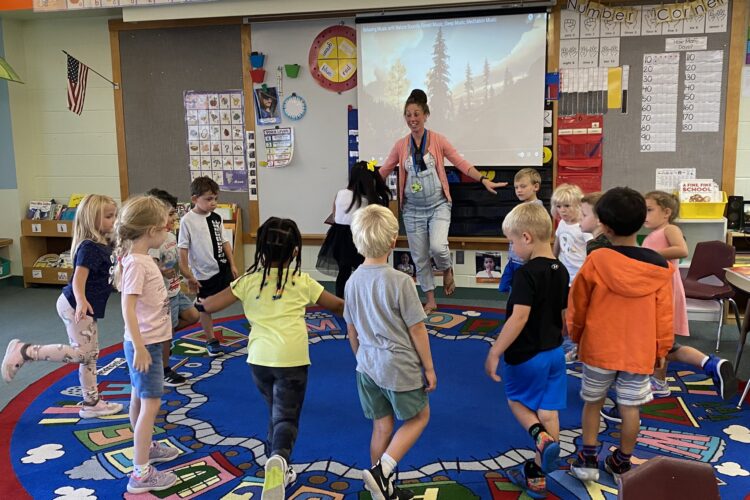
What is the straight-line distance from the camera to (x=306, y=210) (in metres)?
5.79

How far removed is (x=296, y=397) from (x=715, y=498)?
1425mm

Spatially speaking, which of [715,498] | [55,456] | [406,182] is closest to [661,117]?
[406,182]

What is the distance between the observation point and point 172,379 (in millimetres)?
3535

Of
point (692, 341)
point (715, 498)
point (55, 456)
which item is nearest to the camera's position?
point (715, 498)

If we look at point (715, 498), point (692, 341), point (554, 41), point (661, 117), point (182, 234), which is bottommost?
point (692, 341)

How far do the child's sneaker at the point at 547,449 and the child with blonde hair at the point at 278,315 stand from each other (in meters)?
0.87

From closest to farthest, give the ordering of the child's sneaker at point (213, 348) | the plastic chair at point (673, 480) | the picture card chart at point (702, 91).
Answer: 1. the plastic chair at point (673, 480)
2. the child's sneaker at point (213, 348)
3. the picture card chart at point (702, 91)

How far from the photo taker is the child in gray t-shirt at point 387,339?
6.97 ft

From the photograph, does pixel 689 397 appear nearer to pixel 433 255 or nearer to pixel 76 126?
pixel 433 255

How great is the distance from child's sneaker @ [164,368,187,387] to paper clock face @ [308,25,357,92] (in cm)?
302

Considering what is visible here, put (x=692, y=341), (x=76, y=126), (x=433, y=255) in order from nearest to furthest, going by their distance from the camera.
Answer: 1. (x=692, y=341)
2. (x=433, y=255)
3. (x=76, y=126)

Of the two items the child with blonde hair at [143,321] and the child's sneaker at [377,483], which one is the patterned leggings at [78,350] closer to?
the child with blonde hair at [143,321]

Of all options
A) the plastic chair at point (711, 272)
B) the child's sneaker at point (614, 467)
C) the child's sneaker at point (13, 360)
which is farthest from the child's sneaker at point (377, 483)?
the plastic chair at point (711, 272)

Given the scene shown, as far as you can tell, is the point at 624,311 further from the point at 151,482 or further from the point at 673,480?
the point at 151,482
